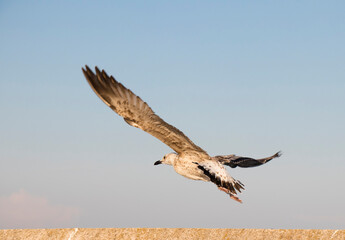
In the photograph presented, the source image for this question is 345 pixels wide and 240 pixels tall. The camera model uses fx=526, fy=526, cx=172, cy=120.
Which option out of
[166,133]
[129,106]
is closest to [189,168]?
[166,133]

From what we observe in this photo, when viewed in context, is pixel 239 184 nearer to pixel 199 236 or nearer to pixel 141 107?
pixel 199 236

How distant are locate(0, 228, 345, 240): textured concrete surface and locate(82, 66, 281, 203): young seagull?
2.12 feet

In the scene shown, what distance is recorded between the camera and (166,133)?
8.98 meters

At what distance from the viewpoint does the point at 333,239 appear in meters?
8.93

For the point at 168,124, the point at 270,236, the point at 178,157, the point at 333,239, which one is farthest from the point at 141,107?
the point at 333,239

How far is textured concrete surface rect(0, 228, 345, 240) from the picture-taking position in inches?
357

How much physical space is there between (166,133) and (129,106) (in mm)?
792

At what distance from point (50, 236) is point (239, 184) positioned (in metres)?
3.68

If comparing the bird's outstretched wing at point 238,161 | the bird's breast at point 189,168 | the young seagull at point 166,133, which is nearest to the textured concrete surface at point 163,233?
the young seagull at point 166,133

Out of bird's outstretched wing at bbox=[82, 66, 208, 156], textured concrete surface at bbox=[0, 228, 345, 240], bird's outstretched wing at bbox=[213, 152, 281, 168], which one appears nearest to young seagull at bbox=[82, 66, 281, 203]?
bird's outstretched wing at bbox=[82, 66, 208, 156]

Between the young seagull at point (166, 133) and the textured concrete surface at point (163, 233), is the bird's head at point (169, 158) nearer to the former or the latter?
the young seagull at point (166, 133)

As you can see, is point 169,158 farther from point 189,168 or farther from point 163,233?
point 163,233

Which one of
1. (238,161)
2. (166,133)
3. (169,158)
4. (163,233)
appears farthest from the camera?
(238,161)

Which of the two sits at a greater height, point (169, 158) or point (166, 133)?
point (166, 133)
